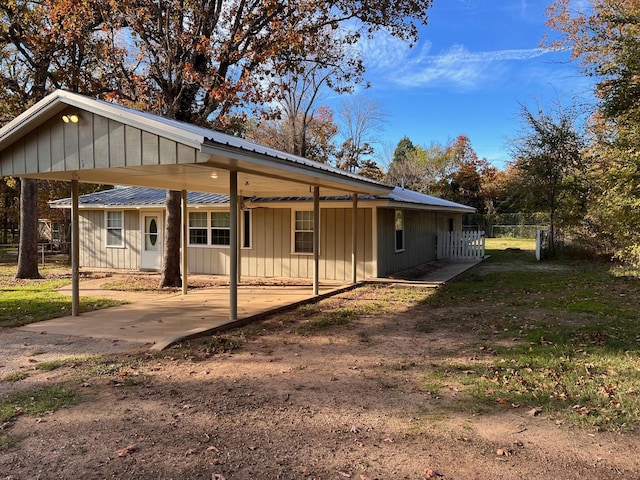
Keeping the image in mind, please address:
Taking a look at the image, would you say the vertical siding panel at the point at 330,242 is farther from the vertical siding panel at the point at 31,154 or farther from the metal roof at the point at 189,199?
the vertical siding panel at the point at 31,154

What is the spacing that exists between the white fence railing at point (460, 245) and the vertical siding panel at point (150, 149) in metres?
16.6

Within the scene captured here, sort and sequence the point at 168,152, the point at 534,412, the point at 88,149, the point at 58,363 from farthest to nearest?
the point at 88,149, the point at 168,152, the point at 58,363, the point at 534,412

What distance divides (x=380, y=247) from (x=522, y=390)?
8.97 m

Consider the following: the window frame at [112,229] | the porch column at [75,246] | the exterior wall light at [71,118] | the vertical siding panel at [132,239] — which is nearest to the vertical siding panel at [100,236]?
the window frame at [112,229]

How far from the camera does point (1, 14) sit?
13.6 meters

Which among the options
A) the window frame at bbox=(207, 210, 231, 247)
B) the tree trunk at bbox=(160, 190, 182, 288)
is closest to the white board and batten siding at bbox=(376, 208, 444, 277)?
the window frame at bbox=(207, 210, 231, 247)

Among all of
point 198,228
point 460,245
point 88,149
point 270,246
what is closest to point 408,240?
point 270,246

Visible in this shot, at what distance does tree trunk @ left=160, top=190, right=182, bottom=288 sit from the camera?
39.5 ft

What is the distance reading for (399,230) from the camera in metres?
15.4

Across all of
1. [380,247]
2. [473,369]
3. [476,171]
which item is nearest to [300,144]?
[476,171]

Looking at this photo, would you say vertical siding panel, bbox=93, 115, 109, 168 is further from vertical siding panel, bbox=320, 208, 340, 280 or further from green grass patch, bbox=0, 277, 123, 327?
vertical siding panel, bbox=320, 208, 340, 280

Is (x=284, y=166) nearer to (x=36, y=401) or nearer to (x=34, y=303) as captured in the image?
(x=36, y=401)

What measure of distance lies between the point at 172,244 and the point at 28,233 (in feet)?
17.5

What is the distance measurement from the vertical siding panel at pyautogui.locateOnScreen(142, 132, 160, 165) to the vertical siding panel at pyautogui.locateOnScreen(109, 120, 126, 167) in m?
0.36
